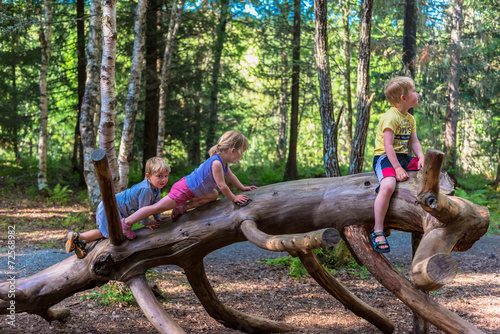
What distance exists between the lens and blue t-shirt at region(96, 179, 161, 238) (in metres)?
4.17

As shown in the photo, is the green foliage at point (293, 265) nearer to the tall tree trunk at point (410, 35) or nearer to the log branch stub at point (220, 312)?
the log branch stub at point (220, 312)

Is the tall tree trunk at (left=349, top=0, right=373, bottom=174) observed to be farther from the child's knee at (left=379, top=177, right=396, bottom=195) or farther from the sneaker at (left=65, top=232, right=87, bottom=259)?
the sneaker at (left=65, top=232, right=87, bottom=259)

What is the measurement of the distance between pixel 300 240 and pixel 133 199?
2.01 metres

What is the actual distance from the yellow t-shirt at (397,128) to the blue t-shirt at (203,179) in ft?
5.12

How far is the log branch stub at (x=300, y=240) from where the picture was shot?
9.47 feet

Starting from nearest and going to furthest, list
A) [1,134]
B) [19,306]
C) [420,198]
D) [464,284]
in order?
[420,198], [19,306], [464,284], [1,134]

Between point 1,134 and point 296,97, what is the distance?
38.1 feet

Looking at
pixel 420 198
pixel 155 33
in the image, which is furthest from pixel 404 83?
pixel 155 33

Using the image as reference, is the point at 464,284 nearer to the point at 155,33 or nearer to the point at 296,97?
the point at 296,97

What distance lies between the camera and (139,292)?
399 cm

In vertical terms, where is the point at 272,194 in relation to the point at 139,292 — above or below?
above

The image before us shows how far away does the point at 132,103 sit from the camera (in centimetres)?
972

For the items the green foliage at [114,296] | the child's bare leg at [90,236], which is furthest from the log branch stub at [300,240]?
the green foliage at [114,296]

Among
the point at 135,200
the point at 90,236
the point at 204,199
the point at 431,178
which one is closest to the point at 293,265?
the point at 204,199
